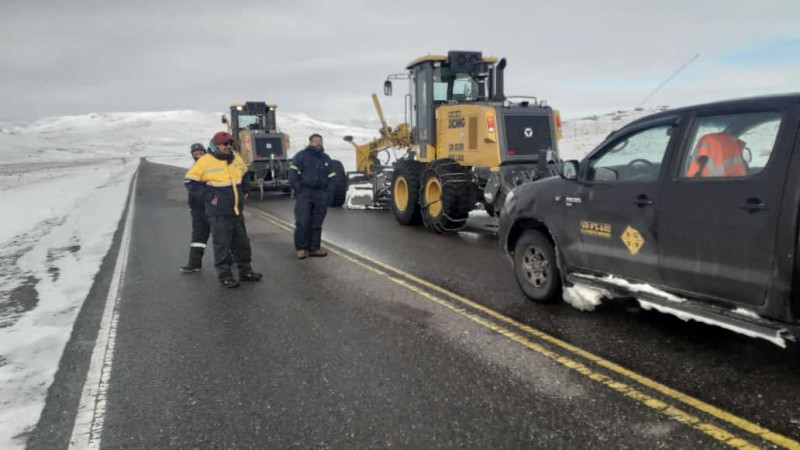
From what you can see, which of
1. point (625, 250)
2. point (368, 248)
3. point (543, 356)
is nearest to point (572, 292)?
point (625, 250)

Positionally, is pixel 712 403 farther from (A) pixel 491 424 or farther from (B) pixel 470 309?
(B) pixel 470 309

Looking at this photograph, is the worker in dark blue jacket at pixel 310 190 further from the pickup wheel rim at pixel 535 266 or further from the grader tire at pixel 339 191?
the grader tire at pixel 339 191

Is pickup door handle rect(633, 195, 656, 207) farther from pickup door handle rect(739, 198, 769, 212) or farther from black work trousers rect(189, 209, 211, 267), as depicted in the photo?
black work trousers rect(189, 209, 211, 267)

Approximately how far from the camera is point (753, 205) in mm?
3688

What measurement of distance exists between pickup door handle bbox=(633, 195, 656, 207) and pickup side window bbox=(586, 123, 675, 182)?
15 cm

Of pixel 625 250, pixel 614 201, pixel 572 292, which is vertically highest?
pixel 614 201

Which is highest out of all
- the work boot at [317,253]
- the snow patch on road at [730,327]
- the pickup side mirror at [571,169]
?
the pickup side mirror at [571,169]

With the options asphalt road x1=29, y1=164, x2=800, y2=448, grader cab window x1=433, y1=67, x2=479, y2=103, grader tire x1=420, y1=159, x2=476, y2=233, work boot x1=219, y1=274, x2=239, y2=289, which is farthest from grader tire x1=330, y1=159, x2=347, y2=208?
asphalt road x1=29, y1=164, x2=800, y2=448

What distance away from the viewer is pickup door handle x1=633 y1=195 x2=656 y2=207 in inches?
174

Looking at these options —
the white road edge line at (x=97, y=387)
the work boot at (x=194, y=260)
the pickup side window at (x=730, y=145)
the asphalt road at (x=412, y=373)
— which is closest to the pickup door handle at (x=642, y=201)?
the pickup side window at (x=730, y=145)

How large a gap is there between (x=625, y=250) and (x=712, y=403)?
1457 mm

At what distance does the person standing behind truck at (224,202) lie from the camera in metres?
6.95

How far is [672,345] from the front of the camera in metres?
4.48

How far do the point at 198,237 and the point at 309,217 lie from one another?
1.58 m
